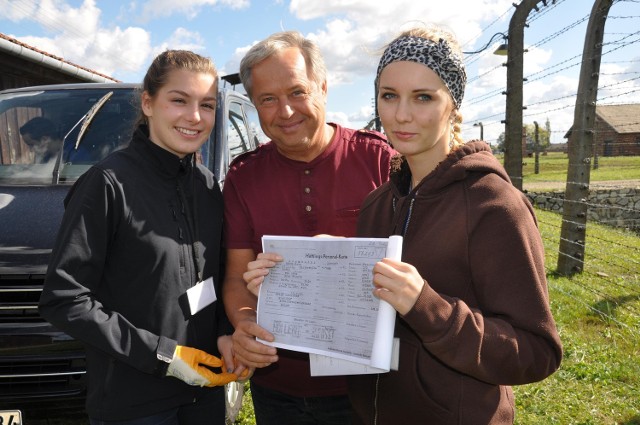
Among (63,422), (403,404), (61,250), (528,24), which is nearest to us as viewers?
(403,404)

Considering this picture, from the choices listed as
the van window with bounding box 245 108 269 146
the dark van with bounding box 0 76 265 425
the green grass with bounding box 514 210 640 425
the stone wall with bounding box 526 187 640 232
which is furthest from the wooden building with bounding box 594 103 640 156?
the dark van with bounding box 0 76 265 425

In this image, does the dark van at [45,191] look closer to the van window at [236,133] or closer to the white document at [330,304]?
the van window at [236,133]

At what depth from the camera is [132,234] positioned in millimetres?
1793

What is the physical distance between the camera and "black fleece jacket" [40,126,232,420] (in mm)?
1687

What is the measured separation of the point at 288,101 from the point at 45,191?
2.06 m

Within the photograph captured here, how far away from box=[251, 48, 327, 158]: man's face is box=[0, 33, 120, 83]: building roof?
5.82 m

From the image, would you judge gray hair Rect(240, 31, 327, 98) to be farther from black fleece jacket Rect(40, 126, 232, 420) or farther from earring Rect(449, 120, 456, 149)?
earring Rect(449, 120, 456, 149)

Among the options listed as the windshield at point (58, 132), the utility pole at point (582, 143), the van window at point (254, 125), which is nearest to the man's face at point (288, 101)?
the windshield at point (58, 132)

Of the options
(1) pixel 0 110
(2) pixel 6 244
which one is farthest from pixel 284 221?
(1) pixel 0 110

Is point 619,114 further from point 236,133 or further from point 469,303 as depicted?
point 469,303

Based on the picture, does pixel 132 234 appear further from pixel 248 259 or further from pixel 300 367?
pixel 300 367

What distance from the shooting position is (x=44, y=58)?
345 inches

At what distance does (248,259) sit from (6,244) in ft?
5.02

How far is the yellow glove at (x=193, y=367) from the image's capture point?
5.99 feet
